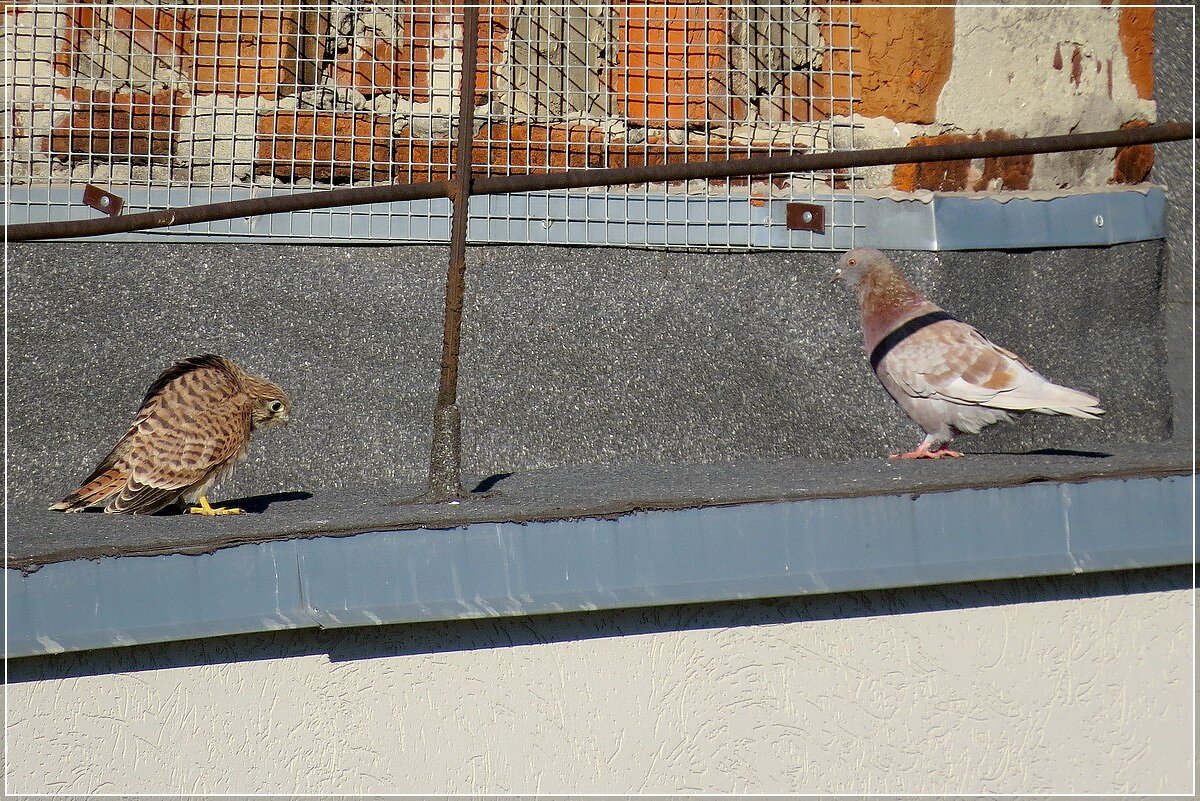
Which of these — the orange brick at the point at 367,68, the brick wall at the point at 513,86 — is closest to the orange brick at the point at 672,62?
the brick wall at the point at 513,86

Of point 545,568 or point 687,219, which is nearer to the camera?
point 545,568

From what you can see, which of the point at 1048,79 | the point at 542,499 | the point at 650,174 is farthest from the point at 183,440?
the point at 1048,79

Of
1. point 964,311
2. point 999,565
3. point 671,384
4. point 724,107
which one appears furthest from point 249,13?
point 999,565

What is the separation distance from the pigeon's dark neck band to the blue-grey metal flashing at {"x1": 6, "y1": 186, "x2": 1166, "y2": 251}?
642 mm

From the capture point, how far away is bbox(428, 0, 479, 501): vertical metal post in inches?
79.6

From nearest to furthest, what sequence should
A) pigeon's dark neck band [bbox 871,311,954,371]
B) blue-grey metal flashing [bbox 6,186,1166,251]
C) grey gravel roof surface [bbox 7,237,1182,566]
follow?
pigeon's dark neck band [bbox 871,311,954,371]
grey gravel roof surface [bbox 7,237,1182,566]
blue-grey metal flashing [bbox 6,186,1166,251]

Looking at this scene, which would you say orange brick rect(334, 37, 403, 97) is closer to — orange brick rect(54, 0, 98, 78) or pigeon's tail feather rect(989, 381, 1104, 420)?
orange brick rect(54, 0, 98, 78)

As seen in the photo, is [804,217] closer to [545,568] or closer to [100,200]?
[100,200]

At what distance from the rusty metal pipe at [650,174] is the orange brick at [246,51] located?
2.06 meters

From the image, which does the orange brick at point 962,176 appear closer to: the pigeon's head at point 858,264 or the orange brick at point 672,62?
the pigeon's head at point 858,264

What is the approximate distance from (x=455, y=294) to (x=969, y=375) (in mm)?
1716

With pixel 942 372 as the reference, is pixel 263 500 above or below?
below

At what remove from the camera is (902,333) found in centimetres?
335

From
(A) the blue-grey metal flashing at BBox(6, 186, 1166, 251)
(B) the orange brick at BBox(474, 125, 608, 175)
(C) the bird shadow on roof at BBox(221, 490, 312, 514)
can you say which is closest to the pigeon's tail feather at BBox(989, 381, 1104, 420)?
(A) the blue-grey metal flashing at BBox(6, 186, 1166, 251)
